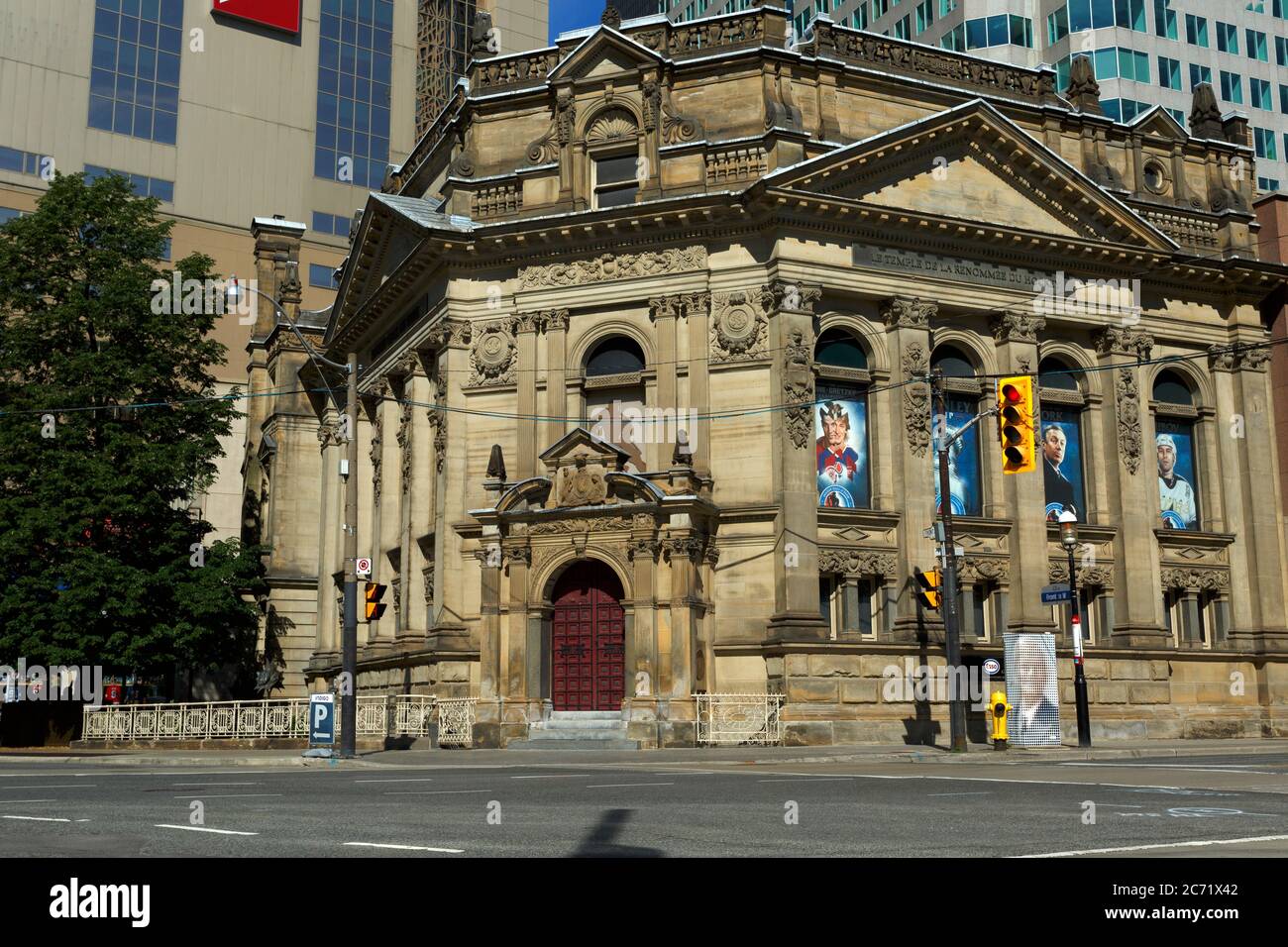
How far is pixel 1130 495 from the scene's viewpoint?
129 ft

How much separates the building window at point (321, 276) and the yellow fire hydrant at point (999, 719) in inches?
2215

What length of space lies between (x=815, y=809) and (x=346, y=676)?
53.2 feet

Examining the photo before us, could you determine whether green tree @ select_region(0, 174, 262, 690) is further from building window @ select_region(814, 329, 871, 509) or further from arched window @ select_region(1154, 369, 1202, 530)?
arched window @ select_region(1154, 369, 1202, 530)

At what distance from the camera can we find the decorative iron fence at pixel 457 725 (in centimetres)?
3397

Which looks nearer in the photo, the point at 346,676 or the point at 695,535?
the point at 346,676

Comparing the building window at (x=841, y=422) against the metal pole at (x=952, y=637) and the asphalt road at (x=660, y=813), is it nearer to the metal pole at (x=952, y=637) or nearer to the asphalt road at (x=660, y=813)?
the metal pole at (x=952, y=637)

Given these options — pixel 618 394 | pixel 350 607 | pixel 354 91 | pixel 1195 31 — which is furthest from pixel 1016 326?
pixel 354 91

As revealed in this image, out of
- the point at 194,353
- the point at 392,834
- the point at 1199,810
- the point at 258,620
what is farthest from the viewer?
the point at 258,620

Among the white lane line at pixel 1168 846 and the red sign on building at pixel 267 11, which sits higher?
the red sign on building at pixel 267 11

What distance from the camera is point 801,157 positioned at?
3638cm

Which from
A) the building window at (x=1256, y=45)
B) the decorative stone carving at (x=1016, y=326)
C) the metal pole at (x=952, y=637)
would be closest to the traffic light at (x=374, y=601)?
the metal pole at (x=952, y=637)

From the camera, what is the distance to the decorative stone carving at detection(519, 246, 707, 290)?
3709cm

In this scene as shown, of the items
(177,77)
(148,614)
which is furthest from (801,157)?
(177,77)

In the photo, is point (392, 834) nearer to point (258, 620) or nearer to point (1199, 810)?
point (1199, 810)
